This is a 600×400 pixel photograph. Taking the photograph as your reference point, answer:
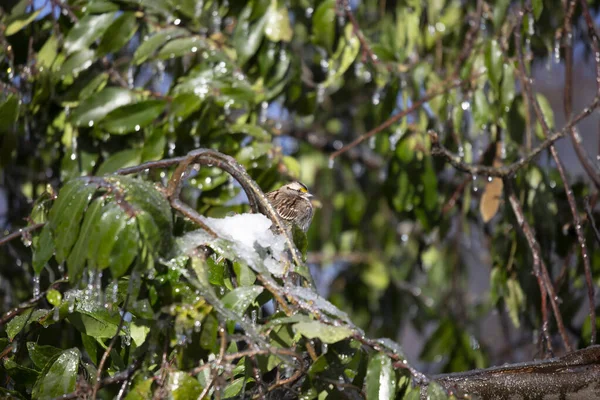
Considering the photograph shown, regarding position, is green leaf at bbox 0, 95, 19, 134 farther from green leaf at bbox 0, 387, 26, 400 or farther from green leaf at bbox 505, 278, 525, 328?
green leaf at bbox 505, 278, 525, 328

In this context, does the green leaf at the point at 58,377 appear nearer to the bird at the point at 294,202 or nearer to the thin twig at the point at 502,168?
the thin twig at the point at 502,168

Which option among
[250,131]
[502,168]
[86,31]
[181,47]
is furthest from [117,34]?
[502,168]

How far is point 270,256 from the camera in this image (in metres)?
2.26

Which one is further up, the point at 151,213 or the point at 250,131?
the point at 151,213

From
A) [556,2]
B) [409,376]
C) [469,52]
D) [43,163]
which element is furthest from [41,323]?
[556,2]

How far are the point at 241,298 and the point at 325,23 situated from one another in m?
2.21

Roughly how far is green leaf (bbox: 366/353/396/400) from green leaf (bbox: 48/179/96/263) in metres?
0.81

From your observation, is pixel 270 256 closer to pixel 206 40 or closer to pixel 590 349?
pixel 590 349

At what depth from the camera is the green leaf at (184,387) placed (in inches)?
78.9

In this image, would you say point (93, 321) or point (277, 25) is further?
point (277, 25)

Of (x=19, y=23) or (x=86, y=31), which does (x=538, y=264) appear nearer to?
(x=86, y=31)

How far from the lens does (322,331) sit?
77.8 inches

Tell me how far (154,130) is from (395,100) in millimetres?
1289

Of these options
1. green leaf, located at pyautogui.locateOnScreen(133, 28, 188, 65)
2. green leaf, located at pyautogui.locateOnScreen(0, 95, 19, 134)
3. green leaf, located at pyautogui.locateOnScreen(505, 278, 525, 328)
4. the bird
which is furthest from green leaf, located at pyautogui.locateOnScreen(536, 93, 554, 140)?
green leaf, located at pyautogui.locateOnScreen(0, 95, 19, 134)
